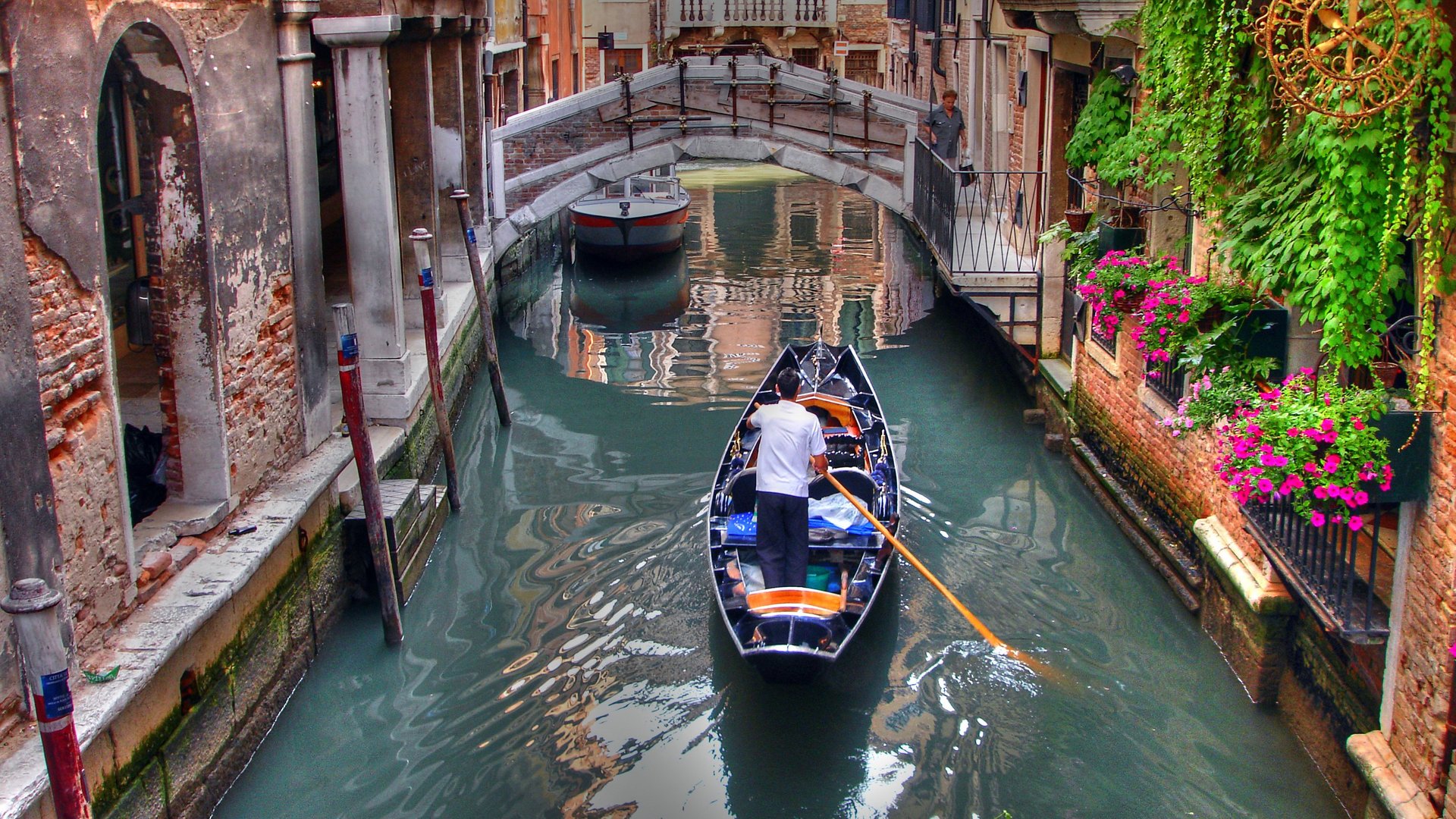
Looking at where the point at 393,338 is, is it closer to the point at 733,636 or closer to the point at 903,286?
the point at 733,636

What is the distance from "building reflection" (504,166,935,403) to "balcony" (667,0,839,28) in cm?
471

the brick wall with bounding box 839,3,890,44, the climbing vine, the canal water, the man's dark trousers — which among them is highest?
the brick wall with bounding box 839,3,890,44

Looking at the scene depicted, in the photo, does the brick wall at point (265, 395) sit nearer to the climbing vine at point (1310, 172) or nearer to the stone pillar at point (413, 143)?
the stone pillar at point (413, 143)

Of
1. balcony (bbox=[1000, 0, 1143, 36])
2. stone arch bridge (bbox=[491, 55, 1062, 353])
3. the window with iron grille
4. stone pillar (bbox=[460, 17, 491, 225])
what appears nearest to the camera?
balcony (bbox=[1000, 0, 1143, 36])

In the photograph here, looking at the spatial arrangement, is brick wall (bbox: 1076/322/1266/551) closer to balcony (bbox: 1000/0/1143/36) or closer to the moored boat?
balcony (bbox: 1000/0/1143/36)

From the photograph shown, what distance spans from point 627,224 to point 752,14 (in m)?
8.97

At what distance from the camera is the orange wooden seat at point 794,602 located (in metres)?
4.69

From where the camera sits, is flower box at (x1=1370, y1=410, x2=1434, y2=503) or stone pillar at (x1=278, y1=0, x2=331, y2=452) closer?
flower box at (x1=1370, y1=410, x2=1434, y2=503)

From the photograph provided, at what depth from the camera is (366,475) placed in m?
5.27

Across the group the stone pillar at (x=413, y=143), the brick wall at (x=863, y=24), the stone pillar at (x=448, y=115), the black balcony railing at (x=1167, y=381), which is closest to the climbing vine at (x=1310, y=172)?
the black balcony railing at (x=1167, y=381)

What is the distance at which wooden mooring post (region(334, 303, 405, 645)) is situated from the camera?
5.19m

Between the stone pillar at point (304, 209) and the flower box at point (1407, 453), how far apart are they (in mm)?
4069

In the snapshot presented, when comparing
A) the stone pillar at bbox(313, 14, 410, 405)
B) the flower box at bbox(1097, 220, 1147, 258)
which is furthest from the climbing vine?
the stone pillar at bbox(313, 14, 410, 405)

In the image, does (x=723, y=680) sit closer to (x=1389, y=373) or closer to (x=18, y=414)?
(x=1389, y=373)
